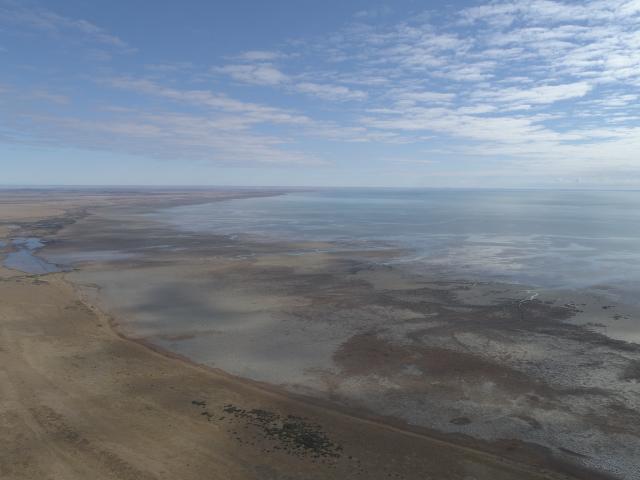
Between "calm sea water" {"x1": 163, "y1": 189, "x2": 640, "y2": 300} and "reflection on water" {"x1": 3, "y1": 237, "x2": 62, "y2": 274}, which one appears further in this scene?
"reflection on water" {"x1": 3, "y1": 237, "x2": 62, "y2": 274}

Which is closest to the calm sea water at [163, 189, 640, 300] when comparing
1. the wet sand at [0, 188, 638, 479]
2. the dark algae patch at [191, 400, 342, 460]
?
the wet sand at [0, 188, 638, 479]

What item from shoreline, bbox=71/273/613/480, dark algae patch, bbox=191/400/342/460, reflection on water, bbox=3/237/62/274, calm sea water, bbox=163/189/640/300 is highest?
calm sea water, bbox=163/189/640/300

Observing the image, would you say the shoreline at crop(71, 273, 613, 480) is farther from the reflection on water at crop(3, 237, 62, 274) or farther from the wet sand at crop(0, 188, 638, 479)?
the reflection on water at crop(3, 237, 62, 274)

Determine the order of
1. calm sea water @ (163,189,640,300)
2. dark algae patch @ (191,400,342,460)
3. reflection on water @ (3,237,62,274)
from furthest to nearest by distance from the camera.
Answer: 1. reflection on water @ (3,237,62,274)
2. calm sea water @ (163,189,640,300)
3. dark algae patch @ (191,400,342,460)

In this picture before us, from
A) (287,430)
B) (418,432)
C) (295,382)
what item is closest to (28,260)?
(295,382)

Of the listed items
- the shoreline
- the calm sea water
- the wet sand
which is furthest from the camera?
the calm sea water

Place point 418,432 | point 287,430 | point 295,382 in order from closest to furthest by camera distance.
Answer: point 287,430
point 418,432
point 295,382

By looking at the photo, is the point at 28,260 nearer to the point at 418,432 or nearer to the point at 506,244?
the point at 418,432

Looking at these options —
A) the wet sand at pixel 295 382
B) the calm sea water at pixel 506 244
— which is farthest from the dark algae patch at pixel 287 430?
the calm sea water at pixel 506 244

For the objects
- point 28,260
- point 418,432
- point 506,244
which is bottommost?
point 418,432
